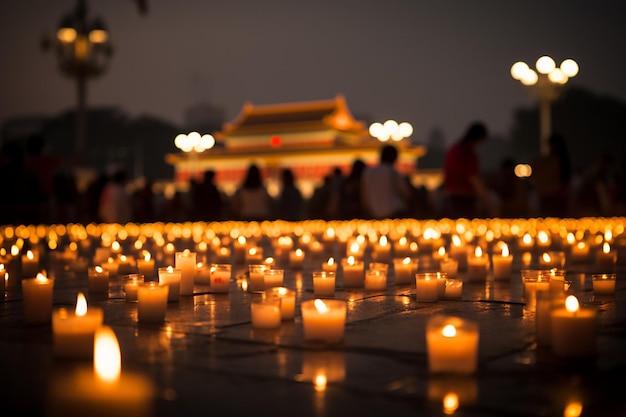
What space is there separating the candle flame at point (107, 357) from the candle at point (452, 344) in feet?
3.23

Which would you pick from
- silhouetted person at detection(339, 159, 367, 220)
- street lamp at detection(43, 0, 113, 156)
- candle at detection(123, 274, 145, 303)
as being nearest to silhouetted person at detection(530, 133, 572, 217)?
silhouetted person at detection(339, 159, 367, 220)

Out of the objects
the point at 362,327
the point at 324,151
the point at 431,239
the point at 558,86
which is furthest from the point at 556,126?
the point at 362,327

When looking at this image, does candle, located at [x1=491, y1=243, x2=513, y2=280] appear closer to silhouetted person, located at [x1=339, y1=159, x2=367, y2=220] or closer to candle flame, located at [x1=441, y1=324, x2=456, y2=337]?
candle flame, located at [x1=441, y1=324, x2=456, y2=337]

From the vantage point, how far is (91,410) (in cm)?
233

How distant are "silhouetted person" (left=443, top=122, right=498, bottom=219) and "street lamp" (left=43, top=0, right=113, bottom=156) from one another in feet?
112

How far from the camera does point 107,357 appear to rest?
265 centimetres

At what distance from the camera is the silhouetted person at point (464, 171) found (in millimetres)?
8695

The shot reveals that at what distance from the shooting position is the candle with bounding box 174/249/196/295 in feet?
15.6

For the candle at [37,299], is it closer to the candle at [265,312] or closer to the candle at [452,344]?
the candle at [265,312]

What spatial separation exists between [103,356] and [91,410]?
342mm

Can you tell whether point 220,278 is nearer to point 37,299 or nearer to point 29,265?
point 37,299

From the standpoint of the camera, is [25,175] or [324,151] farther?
[324,151]

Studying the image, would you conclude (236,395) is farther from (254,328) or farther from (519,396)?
(254,328)

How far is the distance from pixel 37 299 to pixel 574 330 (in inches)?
93.6
